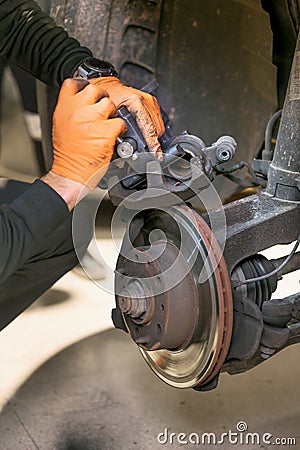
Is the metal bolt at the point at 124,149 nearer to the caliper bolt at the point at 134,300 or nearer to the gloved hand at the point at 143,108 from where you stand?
the gloved hand at the point at 143,108

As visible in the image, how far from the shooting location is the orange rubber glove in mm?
1060

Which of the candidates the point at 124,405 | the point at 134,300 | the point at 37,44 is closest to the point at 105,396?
the point at 124,405

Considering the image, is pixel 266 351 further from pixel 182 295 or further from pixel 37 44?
pixel 37 44

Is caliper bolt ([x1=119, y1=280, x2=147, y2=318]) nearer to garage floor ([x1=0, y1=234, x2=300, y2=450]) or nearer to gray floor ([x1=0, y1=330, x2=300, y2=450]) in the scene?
garage floor ([x1=0, y1=234, x2=300, y2=450])

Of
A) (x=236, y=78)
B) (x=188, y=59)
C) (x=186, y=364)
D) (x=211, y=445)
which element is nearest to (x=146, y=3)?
(x=188, y=59)

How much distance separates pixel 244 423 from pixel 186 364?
33cm

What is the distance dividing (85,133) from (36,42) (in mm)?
454

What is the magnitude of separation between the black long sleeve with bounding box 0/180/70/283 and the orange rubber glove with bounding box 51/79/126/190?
0.16 ft

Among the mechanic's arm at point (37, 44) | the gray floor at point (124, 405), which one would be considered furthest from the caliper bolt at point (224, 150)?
the gray floor at point (124, 405)

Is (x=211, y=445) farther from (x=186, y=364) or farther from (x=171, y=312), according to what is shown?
(x=171, y=312)

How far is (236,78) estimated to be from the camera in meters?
1.66

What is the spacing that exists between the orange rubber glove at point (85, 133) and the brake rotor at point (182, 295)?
13cm

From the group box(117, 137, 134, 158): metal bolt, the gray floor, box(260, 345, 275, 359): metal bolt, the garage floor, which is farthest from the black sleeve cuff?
Result: the gray floor

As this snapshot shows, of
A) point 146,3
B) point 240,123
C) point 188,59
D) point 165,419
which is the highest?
point 146,3
